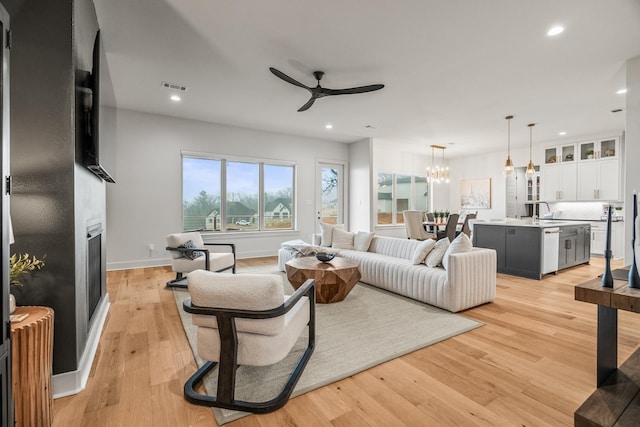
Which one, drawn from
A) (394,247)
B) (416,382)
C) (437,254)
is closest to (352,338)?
(416,382)

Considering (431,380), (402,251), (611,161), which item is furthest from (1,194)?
(611,161)

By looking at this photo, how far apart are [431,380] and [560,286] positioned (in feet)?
11.5

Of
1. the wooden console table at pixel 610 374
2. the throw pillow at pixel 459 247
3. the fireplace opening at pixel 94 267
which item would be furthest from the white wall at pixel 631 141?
the fireplace opening at pixel 94 267

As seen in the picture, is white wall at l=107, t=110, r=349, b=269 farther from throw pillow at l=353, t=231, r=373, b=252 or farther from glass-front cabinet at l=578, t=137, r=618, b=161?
glass-front cabinet at l=578, t=137, r=618, b=161

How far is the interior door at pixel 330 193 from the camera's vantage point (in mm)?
7535

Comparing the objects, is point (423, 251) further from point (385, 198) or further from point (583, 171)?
point (583, 171)

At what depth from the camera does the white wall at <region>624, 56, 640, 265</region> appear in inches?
128

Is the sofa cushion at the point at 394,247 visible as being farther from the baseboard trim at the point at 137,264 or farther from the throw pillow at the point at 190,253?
the baseboard trim at the point at 137,264

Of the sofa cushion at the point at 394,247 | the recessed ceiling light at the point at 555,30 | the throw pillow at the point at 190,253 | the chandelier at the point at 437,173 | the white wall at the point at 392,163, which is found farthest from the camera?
the white wall at the point at 392,163

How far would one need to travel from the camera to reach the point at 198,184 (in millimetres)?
6105

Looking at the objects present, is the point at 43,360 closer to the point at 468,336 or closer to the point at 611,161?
the point at 468,336

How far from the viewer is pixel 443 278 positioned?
3.24m

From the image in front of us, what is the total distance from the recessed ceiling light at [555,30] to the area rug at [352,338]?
280cm

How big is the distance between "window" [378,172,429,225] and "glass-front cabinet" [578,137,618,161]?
11.8 ft
